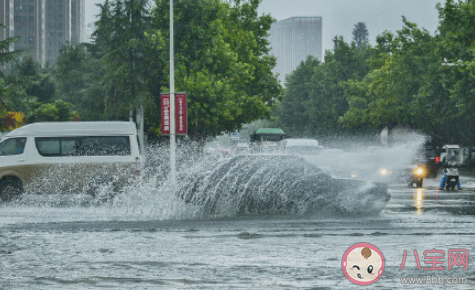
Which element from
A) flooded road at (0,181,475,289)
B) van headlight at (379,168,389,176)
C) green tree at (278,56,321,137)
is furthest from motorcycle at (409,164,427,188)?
green tree at (278,56,321,137)

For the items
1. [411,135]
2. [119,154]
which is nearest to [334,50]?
[411,135]

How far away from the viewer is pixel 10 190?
63.3ft

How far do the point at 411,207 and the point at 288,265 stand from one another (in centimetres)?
926

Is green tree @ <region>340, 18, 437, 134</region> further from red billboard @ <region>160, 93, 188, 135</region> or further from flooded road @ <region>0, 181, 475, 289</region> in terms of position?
flooded road @ <region>0, 181, 475, 289</region>

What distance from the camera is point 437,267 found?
29.0 feet

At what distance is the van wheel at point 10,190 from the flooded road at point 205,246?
2.57 metres

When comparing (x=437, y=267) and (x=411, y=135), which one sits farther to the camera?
(x=411, y=135)

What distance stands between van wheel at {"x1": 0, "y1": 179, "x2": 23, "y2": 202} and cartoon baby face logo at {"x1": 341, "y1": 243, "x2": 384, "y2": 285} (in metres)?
11.9

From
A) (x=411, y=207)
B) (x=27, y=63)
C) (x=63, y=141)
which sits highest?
(x=27, y=63)

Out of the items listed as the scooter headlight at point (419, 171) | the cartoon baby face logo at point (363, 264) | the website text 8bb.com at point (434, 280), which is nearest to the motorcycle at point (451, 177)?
the scooter headlight at point (419, 171)

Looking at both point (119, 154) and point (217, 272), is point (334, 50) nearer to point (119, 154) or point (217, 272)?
point (119, 154)

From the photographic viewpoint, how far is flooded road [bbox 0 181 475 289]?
8.14m

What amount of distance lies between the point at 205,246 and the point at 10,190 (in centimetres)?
1045

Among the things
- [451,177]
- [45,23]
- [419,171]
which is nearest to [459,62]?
[419,171]
